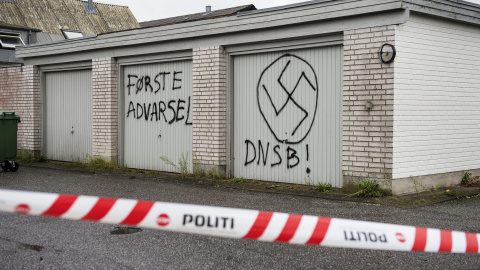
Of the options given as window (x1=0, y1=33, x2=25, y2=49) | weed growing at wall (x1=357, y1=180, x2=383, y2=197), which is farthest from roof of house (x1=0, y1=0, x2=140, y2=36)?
weed growing at wall (x1=357, y1=180, x2=383, y2=197)

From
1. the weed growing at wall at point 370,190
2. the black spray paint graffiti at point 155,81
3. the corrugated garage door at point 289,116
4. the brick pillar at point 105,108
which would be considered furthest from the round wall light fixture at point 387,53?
the brick pillar at point 105,108

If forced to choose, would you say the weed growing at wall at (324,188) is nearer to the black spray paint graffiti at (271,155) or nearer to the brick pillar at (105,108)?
the black spray paint graffiti at (271,155)

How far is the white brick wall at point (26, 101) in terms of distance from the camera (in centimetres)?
1681

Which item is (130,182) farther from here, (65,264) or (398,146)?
(65,264)

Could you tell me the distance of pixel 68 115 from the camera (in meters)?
16.2

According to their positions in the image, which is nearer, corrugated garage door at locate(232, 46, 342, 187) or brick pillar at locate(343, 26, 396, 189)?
brick pillar at locate(343, 26, 396, 189)

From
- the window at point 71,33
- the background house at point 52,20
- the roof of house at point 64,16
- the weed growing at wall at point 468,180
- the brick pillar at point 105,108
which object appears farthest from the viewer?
the window at point 71,33

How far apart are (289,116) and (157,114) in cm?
384

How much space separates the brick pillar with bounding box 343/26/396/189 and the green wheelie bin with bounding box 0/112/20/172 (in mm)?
8057

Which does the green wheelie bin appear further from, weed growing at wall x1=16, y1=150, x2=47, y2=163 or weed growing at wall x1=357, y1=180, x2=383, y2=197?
weed growing at wall x1=357, y1=180, x2=383, y2=197

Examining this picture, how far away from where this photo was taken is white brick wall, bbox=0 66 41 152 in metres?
16.8

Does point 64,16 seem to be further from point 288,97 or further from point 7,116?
point 288,97

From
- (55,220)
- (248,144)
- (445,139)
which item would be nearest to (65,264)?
(55,220)

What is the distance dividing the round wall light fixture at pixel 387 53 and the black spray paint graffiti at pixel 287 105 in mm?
1552
